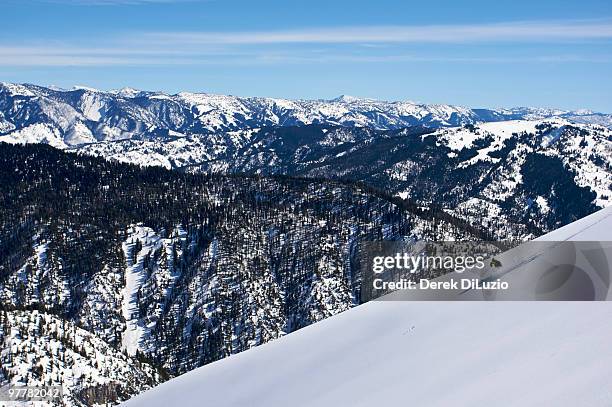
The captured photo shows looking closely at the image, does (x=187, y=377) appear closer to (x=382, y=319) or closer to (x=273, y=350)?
(x=273, y=350)

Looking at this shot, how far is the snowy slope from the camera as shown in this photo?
40.0 feet

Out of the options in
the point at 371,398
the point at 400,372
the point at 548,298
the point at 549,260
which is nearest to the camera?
the point at 371,398

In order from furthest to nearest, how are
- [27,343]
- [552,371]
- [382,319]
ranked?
[27,343], [382,319], [552,371]

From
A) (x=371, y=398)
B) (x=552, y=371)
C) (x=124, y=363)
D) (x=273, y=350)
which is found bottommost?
(x=124, y=363)

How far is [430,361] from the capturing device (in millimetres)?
16031

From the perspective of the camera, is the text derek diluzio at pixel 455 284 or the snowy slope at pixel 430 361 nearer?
the snowy slope at pixel 430 361

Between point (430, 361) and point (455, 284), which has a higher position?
point (455, 284)

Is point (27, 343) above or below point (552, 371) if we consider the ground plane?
below

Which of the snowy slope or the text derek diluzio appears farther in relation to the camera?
the text derek diluzio

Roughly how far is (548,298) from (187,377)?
15424 millimetres

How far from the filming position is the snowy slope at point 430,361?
12.2m

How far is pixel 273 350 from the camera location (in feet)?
75.5

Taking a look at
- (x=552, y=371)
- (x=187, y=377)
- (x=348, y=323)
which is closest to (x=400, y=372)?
(x=552, y=371)

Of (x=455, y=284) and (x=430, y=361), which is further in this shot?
(x=455, y=284)
